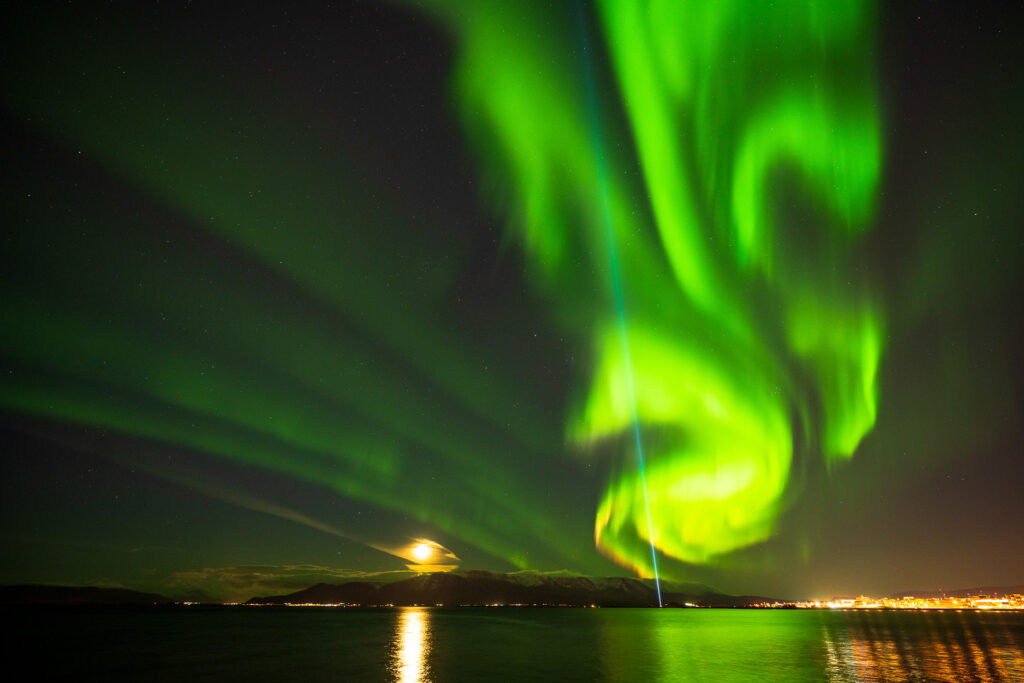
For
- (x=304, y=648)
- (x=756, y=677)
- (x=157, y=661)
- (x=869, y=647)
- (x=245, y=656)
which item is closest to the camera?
(x=756, y=677)

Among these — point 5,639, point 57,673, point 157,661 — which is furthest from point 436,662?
point 5,639

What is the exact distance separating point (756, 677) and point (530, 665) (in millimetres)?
20975

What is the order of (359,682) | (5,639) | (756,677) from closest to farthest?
(359,682)
(756,677)
(5,639)

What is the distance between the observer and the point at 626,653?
7138 centimetres

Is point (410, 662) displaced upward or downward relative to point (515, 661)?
upward

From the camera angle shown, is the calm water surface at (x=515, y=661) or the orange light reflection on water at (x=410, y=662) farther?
the calm water surface at (x=515, y=661)

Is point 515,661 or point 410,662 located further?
point 515,661

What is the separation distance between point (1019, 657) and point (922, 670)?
87.6ft

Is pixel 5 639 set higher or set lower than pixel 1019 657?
higher

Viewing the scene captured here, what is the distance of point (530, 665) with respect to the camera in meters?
57.9

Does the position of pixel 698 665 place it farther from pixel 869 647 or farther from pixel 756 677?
pixel 869 647

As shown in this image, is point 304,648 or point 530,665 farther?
point 304,648

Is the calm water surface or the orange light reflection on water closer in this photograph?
the orange light reflection on water

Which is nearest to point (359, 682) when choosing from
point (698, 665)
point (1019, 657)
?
point (698, 665)
